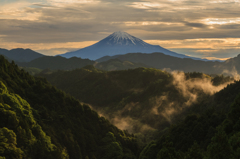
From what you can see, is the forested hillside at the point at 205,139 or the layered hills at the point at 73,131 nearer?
the forested hillside at the point at 205,139

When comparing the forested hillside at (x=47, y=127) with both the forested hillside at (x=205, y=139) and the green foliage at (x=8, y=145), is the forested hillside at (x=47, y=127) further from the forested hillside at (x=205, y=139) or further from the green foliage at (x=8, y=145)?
the forested hillside at (x=205, y=139)

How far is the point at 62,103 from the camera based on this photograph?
176375 millimetres

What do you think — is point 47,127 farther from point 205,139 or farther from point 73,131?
point 205,139

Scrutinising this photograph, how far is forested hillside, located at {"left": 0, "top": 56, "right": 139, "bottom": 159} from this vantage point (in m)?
107

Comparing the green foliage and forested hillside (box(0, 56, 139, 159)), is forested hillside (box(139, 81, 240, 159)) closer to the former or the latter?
forested hillside (box(0, 56, 139, 159))

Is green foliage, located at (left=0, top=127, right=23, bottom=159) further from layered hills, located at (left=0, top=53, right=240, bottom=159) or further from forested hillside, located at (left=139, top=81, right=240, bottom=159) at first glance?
forested hillside, located at (left=139, top=81, right=240, bottom=159)

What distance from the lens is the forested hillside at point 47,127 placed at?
10675 cm

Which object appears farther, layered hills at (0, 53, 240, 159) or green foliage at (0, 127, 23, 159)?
green foliage at (0, 127, 23, 159)

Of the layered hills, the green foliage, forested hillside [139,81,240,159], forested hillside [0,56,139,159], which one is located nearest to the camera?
forested hillside [139,81,240,159]

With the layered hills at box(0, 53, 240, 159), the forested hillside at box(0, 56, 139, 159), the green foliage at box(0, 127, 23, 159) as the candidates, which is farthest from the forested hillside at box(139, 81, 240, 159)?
the green foliage at box(0, 127, 23, 159)

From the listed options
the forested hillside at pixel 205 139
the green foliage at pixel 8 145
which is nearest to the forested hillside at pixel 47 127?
the green foliage at pixel 8 145

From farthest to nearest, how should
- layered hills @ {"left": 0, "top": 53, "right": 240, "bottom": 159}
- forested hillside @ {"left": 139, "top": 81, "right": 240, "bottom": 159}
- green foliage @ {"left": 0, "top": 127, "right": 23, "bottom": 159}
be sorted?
green foliage @ {"left": 0, "top": 127, "right": 23, "bottom": 159}, layered hills @ {"left": 0, "top": 53, "right": 240, "bottom": 159}, forested hillside @ {"left": 139, "top": 81, "right": 240, "bottom": 159}

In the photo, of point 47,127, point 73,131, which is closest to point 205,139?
point 73,131

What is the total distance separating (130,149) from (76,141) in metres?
44.4
